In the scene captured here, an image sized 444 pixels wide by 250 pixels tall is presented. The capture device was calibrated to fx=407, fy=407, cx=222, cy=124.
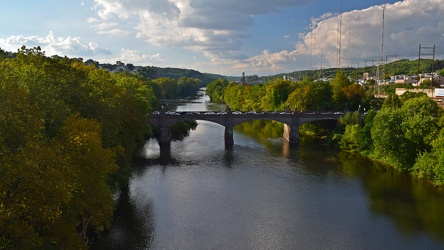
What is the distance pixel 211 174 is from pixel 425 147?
1206 inches

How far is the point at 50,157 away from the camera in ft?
69.8

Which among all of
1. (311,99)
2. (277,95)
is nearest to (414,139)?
(311,99)

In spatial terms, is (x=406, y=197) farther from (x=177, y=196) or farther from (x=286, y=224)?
(x=177, y=196)

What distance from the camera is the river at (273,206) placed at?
37062mm

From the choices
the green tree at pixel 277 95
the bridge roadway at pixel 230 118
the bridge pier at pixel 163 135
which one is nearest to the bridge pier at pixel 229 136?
the bridge roadway at pixel 230 118

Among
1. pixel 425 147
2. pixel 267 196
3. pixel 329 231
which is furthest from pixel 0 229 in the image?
pixel 425 147

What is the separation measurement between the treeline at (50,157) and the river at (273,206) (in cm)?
561

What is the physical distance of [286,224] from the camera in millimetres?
40406

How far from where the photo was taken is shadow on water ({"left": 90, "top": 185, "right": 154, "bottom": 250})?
118 ft

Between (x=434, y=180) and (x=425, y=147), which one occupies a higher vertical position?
(x=425, y=147)

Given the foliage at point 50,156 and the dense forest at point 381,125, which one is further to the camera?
A: the dense forest at point 381,125

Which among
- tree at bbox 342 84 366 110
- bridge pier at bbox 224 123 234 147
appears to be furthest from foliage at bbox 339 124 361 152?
bridge pier at bbox 224 123 234 147

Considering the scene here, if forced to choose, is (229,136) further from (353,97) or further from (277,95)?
(277,95)

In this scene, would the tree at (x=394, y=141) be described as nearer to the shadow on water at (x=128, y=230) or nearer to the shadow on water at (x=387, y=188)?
the shadow on water at (x=387, y=188)
